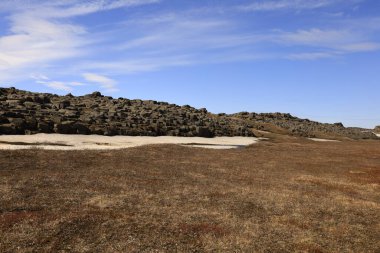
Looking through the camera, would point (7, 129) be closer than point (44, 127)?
Yes

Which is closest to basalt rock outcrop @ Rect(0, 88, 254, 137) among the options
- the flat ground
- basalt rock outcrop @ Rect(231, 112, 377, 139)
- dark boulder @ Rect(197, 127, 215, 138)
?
dark boulder @ Rect(197, 127, 215, 138)

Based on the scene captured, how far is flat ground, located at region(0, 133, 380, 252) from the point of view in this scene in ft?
51.2

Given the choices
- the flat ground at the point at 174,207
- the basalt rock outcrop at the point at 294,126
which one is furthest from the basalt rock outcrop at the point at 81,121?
the basalt rock outcrop at the point at 294,126

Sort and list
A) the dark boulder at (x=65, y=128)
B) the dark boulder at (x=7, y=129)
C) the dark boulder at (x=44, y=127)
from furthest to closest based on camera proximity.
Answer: the dark boulder at (x=65, y=128) < the dark boulder at (x=44, y=127) < the dark boulder at (x=7, y=129)

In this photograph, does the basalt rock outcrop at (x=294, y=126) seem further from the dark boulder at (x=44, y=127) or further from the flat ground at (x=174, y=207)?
the flat ground at (x=174, y=207)

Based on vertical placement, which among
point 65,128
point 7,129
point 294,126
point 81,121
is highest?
point 294,126

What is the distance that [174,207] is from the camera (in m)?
20.6

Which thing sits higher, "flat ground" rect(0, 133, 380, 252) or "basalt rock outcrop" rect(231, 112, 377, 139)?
"basalt rock outcrop" rect(231, 112, 377, 139)

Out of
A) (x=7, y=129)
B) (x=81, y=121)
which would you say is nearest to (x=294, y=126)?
(x=81, y=121)

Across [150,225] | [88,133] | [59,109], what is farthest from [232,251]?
[59,109]

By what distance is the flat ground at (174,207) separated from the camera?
15.6 metres

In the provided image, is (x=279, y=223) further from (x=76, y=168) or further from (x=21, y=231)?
(x=76, y=168)

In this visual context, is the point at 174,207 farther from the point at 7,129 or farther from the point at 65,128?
the point at 65,128

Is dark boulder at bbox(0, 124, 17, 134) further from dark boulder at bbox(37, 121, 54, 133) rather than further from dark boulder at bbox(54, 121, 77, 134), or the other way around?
dark boulder at bbox(54, 121, 77, 134)
